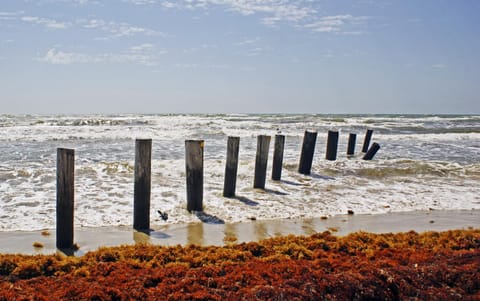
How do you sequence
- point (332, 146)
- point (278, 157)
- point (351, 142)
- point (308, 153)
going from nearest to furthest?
point (278, 157) → point (308, 153) → point (332, 146) → point (351, 142)

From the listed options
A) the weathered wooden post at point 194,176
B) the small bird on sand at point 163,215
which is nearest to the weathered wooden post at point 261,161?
the weathered wooden post at point 194,176

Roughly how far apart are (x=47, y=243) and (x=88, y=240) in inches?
23.8

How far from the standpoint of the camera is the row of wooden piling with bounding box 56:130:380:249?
20.0 ft

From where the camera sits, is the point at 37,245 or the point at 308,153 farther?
the point at 308,153

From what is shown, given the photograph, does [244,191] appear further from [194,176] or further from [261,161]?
A: [194,176]

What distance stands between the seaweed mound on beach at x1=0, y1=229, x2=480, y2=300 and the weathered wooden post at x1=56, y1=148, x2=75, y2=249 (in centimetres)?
143

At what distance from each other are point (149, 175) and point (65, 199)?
1644 mm

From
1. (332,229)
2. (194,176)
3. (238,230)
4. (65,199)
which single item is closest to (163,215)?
(194,176)

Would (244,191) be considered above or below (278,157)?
below

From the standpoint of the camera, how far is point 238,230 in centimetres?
729

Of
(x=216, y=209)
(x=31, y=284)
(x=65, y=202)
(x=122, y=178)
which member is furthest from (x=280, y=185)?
(x=31, y=284)

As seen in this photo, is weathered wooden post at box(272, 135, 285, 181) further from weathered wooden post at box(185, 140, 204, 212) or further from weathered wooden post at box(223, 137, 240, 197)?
weathered wooden post at box(185, 140, 204, 212)

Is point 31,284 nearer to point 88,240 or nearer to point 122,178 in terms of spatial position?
point 88,240

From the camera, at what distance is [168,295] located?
12.1 ft
